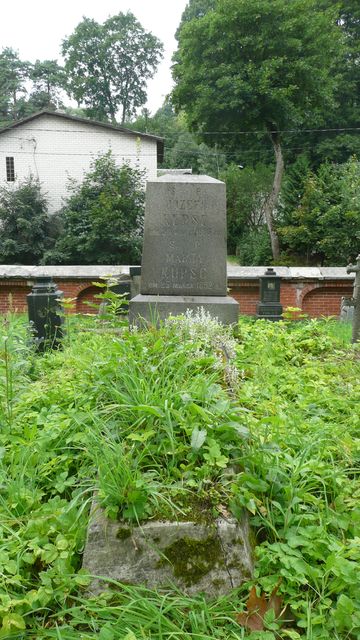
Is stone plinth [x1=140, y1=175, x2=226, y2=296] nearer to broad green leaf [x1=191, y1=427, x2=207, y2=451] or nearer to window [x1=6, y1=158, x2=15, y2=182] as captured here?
broad green leaf [x1=191, y1=427, x2=207, y2=451]

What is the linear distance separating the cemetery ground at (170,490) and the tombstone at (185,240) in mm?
2748

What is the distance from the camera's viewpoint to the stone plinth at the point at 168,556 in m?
1.86

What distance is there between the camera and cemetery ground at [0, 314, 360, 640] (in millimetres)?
1763

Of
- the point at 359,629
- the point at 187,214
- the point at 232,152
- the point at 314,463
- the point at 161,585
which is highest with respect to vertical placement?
the point at 232,152

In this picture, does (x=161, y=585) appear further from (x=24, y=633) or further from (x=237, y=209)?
(x=237, y=209)

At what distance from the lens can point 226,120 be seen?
23125 millimetres

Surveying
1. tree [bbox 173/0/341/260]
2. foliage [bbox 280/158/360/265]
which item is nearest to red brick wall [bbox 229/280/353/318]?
foliage [bbox 280/158/360/265]

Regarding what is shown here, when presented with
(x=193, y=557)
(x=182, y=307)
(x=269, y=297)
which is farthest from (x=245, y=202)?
(x=193, y=557)

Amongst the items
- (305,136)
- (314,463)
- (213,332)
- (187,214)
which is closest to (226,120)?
(305,136)

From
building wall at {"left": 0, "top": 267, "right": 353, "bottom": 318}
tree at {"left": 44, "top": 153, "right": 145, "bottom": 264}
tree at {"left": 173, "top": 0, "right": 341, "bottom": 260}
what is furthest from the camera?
tree at {"left": 173, "top": 0, "right": 341, "bottom": 260}

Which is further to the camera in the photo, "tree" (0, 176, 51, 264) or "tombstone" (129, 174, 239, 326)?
"tree" (0, 176, 51, 264)

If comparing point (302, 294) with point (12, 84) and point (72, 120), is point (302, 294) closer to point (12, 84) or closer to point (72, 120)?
point (72, 120)

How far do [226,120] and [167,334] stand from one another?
21.8 meters

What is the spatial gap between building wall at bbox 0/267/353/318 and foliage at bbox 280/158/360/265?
7304mm
